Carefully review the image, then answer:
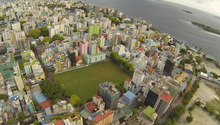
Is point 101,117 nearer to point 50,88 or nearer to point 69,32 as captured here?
point 50,88

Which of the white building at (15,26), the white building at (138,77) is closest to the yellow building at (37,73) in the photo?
the white building at (138,77)

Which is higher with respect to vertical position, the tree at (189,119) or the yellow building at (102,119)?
the yellow building at (102,119)

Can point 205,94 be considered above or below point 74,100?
below

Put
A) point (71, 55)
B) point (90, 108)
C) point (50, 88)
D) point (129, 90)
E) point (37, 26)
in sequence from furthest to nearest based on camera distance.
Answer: point (37, 26) → point (71, 55) → point (129, 90) → point (50, 88) → point (90, 108)

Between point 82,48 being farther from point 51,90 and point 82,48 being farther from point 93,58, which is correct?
point 51,90

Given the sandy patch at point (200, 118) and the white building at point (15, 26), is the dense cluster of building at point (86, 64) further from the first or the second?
the sandy patch at point (200, 118)

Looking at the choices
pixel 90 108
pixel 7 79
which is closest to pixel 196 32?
pixel 90 108

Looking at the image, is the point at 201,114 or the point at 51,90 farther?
the point at 201,114

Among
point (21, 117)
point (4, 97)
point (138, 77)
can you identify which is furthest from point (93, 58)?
point (21, 117)

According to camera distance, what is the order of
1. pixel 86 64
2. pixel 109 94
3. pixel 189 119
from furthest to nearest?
pixel 86 64 < pixel 189 119 < pixel 109 94
